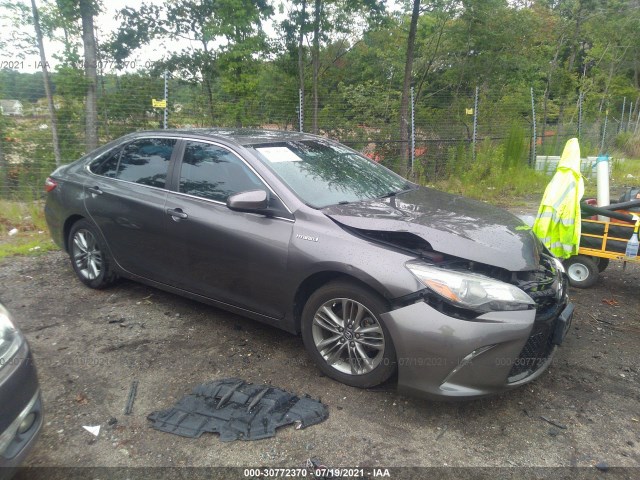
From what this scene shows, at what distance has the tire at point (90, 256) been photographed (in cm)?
477

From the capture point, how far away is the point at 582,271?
526 centimetres

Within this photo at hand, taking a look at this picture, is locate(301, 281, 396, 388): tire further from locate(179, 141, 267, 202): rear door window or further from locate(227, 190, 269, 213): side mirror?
locate(179, 141, 267, 202): rear door window

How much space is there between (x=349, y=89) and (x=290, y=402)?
10420 millimetres

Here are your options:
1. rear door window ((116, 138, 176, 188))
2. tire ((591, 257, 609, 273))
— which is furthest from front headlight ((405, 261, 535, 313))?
tire ((591, 257, 609, 273))

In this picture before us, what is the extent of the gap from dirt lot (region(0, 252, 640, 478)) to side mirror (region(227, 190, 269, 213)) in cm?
111

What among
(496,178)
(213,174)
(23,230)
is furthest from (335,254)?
(496,178)

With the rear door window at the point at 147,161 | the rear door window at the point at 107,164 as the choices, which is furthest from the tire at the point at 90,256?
the rear door window at the point at 147,161

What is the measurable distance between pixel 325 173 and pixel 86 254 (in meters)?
2.66

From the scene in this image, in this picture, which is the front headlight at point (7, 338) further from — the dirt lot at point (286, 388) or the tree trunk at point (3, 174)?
the tree trunk at point (3, 174)

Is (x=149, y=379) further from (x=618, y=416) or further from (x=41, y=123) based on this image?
(x=41, y=123)

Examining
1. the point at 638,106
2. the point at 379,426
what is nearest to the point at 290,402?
the point at 379,426

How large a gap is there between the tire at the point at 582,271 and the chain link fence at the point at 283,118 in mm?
5697

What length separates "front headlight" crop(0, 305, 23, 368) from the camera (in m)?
2.24

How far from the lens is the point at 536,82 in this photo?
49.3 ft
